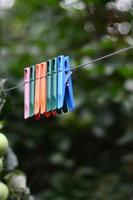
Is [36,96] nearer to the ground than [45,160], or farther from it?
nearer to the ground

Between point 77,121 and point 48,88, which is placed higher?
point 77,121

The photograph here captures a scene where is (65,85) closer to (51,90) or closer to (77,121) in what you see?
(51,90)

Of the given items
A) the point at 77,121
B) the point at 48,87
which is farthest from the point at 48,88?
the point at 77,121

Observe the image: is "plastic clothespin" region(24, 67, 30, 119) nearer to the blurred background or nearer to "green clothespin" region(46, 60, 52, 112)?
"green clothespin" region(46, 60, 52, 112)

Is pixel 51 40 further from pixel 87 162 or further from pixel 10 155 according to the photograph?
pixel 10 155

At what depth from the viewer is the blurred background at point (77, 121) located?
2238 mm

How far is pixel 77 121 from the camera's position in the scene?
2514mm

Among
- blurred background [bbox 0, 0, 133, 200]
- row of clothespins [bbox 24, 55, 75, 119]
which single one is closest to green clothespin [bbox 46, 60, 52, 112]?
row of clothespins [bbox 24, 55, 75, 119]

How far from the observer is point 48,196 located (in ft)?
7.89

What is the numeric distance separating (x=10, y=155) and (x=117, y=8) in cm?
52

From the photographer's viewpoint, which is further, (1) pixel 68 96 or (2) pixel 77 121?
(2) pixel 77 121

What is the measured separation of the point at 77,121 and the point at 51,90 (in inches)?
56.2

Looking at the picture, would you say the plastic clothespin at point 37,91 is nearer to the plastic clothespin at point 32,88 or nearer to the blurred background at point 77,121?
the plastic clothespin at point 32,88

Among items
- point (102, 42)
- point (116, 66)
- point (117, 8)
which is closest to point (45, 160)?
point (116, 66)
